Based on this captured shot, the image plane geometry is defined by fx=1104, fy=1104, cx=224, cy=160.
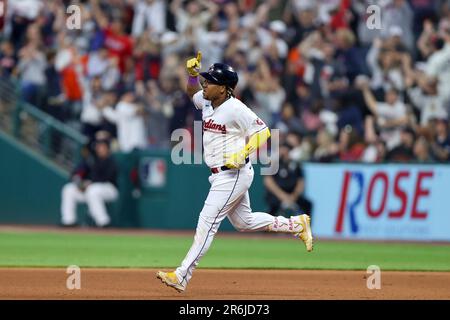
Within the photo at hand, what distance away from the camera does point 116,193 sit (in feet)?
67.1

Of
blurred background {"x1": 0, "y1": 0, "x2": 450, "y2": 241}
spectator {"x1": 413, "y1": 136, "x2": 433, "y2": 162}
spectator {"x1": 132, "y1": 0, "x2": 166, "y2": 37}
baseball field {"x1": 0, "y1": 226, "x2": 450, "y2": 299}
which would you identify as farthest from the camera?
spectator {"x1": 132, "y1": 0, "x2": 166, "y2": 37}

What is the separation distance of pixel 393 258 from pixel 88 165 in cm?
673

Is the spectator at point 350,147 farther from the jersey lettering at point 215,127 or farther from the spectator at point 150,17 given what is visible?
the jersey lettering at point 215,127

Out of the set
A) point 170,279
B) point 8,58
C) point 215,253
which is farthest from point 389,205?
point 170,279

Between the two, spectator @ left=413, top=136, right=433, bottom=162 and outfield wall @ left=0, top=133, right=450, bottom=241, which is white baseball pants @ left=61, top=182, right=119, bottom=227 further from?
spectator @ left=413, top=136, right=433, bottom=162

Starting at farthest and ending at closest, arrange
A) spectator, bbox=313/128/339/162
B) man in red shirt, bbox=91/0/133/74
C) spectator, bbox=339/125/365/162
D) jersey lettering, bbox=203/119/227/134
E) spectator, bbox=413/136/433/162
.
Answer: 1. man in red shirt, bbox=91/0/133/74
2. spectator, bbox=339/125/365/162
3. spectator, bbox=313/128/339/162
4. spectator, bbox=413/136/433/162
5. jersey lettering, bbox=203/119/227/134

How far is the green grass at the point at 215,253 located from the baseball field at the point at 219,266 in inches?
0.5

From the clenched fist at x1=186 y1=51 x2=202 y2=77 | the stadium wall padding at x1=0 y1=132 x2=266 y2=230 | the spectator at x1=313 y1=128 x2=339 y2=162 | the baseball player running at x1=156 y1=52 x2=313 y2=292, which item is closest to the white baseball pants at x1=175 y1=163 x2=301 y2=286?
the baseball player running at x1=156 y1=52 x2=313 y2=292

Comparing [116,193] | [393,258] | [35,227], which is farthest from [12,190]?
[393,258]

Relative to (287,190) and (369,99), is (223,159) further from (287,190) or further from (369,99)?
(369,99)

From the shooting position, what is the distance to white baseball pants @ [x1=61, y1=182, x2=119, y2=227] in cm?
2008

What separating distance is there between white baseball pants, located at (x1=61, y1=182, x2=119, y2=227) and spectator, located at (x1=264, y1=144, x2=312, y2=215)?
9.85 feet

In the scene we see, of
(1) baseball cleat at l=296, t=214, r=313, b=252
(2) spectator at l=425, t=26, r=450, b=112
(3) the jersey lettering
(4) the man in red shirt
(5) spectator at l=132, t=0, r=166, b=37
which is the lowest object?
(1) baseball cleat at l=296, t=214, r=313, b=252

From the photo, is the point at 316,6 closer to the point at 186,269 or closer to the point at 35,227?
the point at 35,227
